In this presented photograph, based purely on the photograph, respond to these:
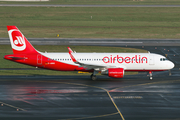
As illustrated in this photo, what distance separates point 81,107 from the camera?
3394 cm

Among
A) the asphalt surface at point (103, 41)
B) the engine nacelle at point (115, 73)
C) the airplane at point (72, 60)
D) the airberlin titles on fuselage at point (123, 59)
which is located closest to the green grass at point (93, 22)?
the asphalt surface at point (103, 41)

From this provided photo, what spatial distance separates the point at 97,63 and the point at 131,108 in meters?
15.8

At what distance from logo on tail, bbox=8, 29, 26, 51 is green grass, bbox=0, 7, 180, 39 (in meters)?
43.0

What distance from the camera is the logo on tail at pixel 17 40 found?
48.1 meters

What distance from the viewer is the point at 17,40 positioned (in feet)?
158

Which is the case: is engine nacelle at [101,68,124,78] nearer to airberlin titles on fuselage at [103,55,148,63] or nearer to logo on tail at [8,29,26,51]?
airberlin titles on fuselage at [103,55,148,63]

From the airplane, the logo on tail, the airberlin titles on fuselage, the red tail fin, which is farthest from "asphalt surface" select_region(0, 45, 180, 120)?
the logo on tail

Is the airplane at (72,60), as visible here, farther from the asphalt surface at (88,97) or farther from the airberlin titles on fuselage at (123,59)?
the asphalt surface at (88,97)

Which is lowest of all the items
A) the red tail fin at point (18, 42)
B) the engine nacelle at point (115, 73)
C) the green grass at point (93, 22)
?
the engine nacelle at point (115, 73)

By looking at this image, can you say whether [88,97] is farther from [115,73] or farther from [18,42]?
[18,42]

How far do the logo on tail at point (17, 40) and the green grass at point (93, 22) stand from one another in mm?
42987

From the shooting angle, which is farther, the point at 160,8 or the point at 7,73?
the point at 160,8

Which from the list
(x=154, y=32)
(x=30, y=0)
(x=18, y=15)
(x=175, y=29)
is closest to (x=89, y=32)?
(x=154, y=32)

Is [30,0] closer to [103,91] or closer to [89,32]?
[89,32]
